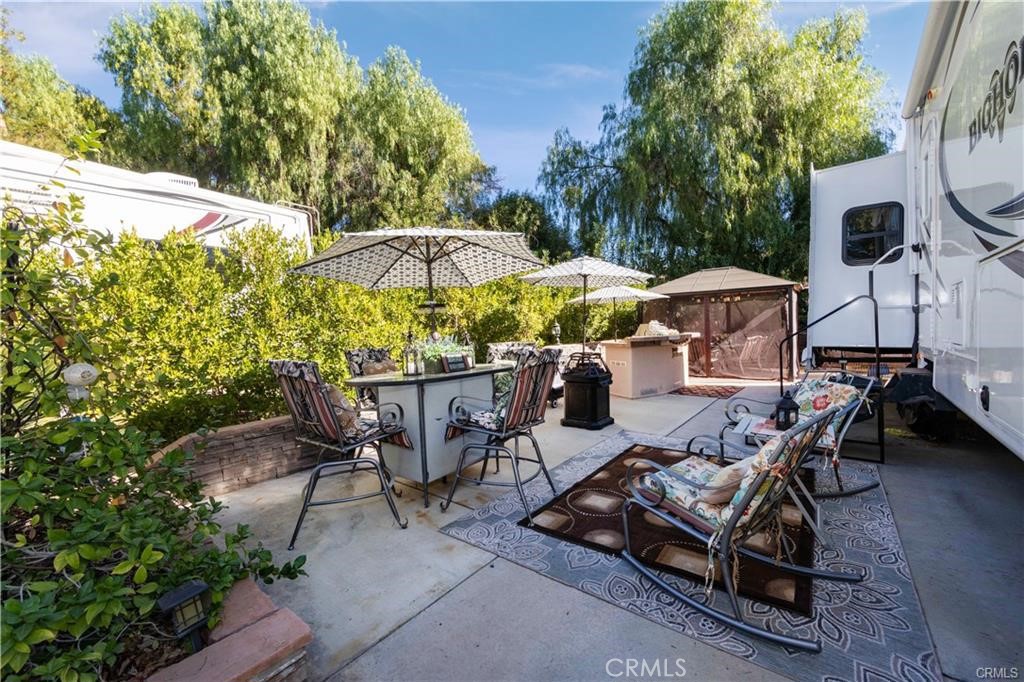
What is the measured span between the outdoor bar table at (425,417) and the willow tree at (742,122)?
348 inches

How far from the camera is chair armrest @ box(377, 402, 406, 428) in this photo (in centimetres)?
321

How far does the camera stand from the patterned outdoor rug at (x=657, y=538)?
206 centimetres

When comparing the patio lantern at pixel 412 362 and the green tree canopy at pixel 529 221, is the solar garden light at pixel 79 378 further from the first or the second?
the green tree canopy at pixel 529 221

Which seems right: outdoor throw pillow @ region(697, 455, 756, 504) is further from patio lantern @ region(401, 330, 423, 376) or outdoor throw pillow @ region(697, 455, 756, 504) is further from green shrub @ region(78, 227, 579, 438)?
green shrub @ region(78, 227, 579, 438)

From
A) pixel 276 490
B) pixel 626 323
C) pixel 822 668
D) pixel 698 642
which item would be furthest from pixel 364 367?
pixel 626 323

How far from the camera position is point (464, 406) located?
3500 mm

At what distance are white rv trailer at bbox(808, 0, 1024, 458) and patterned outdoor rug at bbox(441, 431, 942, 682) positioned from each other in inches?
32.6

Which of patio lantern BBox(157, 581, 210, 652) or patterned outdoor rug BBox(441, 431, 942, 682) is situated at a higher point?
patio lantern BBox(157, 581, 210, 652)

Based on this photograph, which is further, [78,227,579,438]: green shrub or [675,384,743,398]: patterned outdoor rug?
[675,384,743,398]: patterned outdoor rug

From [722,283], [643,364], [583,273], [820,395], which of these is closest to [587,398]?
[583,273]

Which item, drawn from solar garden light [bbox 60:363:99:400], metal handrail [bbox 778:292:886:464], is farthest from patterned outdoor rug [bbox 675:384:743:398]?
solar garden light [bbox 60:363:99:400]

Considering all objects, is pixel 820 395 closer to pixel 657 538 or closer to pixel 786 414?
pixel 786 414

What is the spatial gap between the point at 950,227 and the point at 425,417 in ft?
11.3

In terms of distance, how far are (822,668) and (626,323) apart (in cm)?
896
